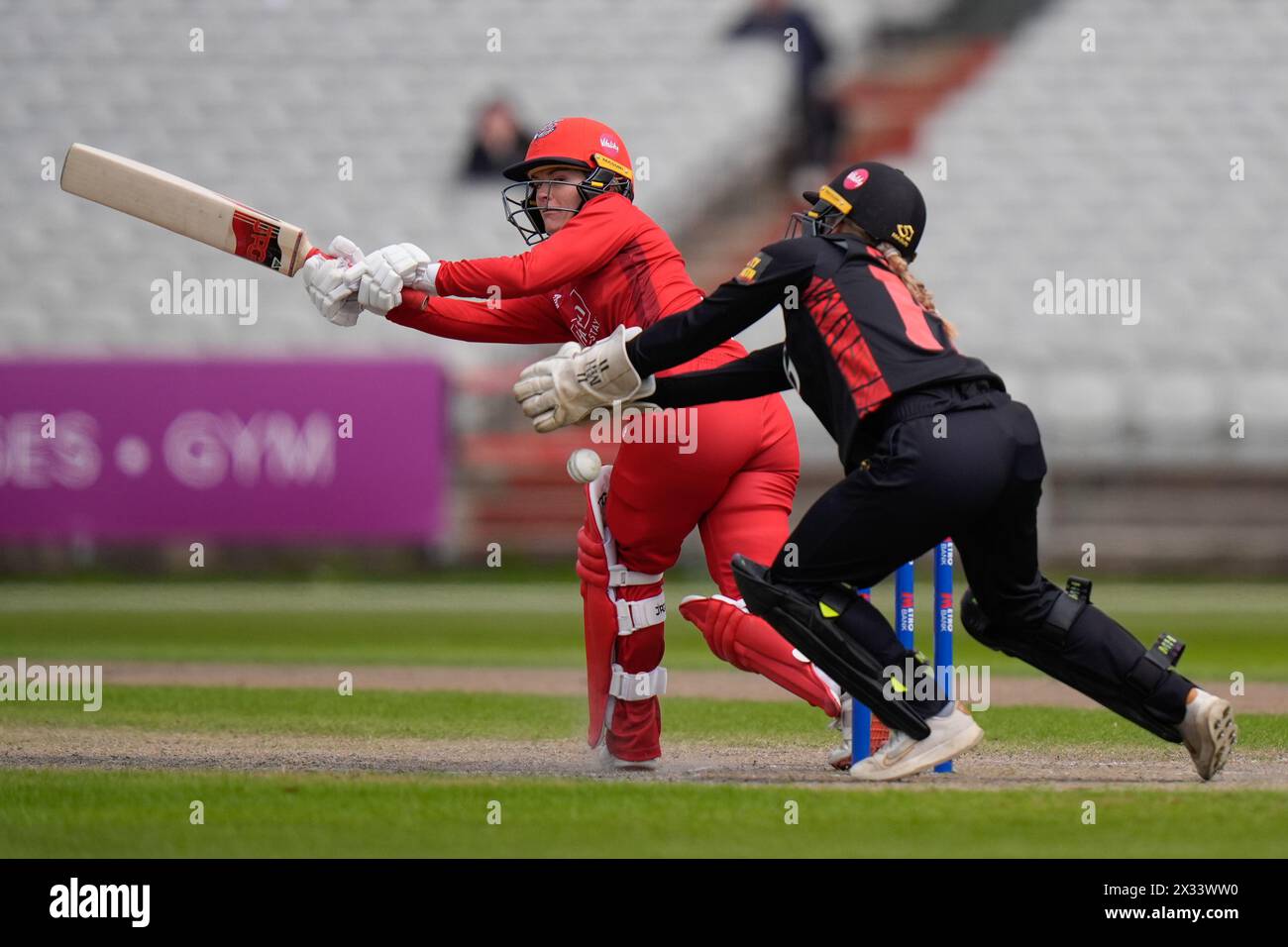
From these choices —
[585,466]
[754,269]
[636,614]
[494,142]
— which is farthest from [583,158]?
[494,142]

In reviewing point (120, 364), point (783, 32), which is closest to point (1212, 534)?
point (783, 32)

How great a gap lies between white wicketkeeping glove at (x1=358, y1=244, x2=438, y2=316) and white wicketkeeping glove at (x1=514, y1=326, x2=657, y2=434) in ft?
1.91

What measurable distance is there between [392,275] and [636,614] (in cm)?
128

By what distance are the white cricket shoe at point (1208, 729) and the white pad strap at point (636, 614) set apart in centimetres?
162

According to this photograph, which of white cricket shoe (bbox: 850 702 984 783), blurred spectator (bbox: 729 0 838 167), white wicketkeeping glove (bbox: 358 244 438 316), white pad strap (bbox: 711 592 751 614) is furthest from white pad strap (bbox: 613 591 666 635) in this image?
blurred spectator (bbox: 729 0 838 167)

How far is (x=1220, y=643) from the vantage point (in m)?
10.8

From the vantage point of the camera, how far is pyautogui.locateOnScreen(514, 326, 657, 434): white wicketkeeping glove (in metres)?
4.82

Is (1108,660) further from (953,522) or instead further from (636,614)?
(636,614)

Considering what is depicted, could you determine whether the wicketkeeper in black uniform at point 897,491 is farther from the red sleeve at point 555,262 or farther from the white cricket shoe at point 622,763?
the white cricket shoe at point 622,763

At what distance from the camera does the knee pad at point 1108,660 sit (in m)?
4.56

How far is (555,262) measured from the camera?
5145 millimetres

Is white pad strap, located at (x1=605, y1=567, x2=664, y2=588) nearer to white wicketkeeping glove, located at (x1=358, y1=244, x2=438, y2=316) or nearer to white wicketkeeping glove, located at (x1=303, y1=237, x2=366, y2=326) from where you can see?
white wicketkeeping glove, located at (x1=358, y1=244, x2=438, y2=316)
